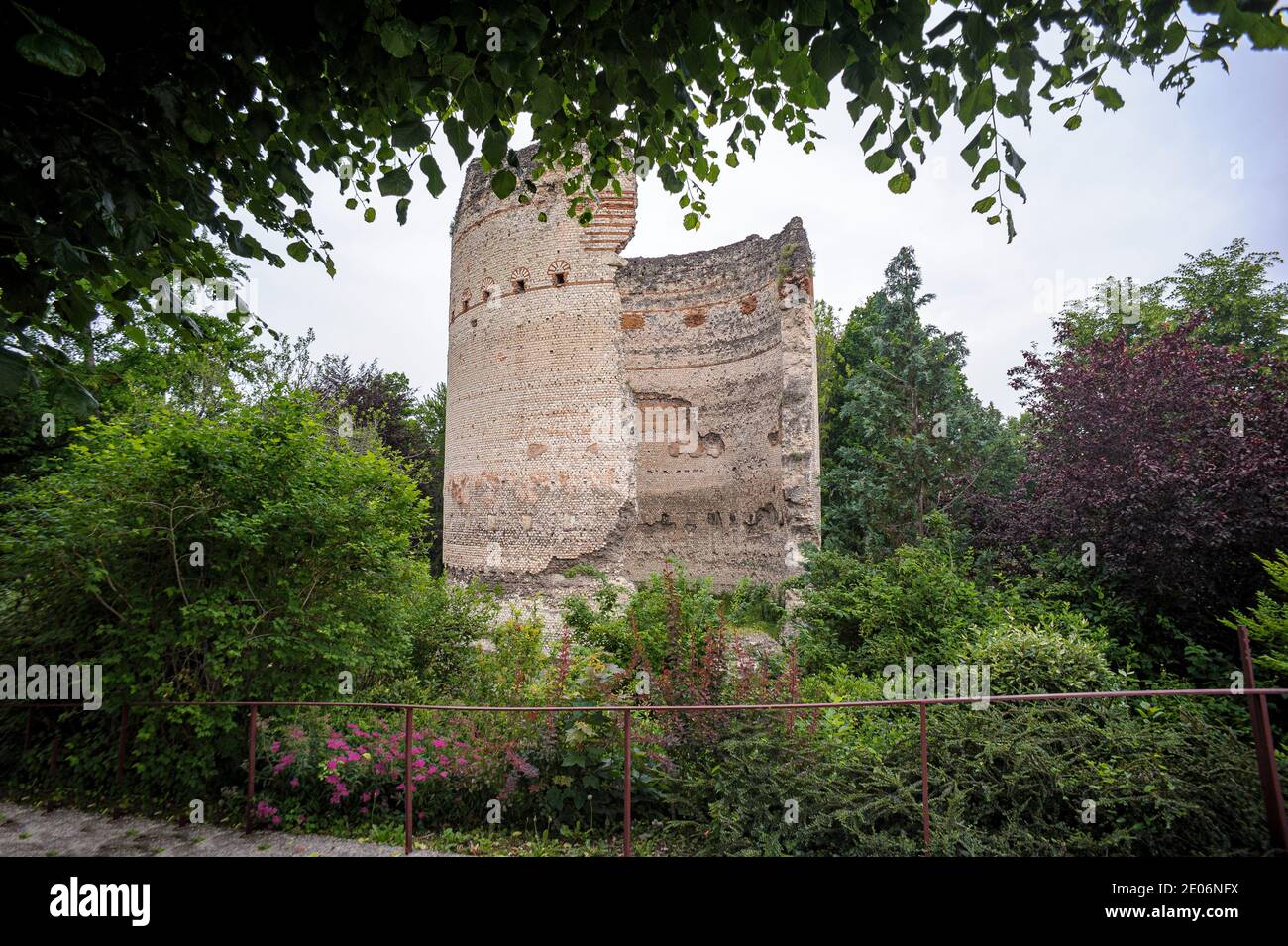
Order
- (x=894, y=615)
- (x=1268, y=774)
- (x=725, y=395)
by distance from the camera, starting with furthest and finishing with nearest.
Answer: (x=725, y=395) → (x=894, y=615) → (x=1268, y=774)

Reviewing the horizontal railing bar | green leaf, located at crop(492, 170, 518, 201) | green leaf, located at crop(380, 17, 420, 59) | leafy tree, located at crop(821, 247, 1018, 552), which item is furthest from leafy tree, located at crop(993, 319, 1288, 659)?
green leaf, located at crop(380, 17, 420, 59)

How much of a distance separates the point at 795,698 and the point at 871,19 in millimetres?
5393

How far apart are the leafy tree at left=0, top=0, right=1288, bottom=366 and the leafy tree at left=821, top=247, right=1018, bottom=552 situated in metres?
13.2

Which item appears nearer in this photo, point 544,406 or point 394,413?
point 544,406

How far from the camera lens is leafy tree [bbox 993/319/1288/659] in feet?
28.7

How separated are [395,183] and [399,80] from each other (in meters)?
0.56

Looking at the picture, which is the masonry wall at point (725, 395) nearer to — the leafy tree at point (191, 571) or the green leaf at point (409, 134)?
the leafy tree at point (191, 571)

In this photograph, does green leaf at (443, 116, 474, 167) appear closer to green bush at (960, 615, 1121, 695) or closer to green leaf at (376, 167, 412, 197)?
green leaf at (376, 167, 412, 197)

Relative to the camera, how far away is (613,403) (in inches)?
545

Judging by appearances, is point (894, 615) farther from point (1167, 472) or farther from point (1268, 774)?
point (1268, 774)

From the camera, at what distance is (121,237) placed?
3.20 m

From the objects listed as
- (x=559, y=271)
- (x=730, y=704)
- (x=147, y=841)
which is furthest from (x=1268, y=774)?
(x=559, y=271)

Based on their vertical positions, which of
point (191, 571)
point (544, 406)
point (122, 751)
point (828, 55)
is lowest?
point (122, 751)
